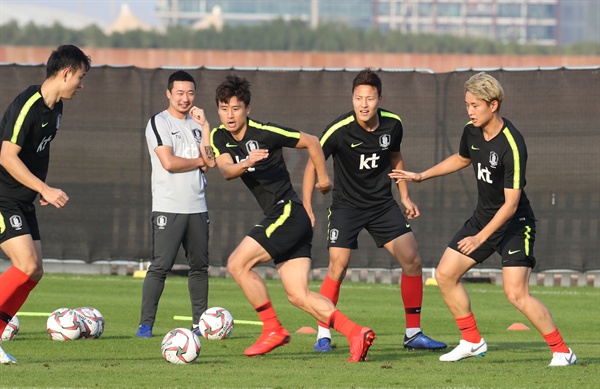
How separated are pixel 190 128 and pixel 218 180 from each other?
5.58 m

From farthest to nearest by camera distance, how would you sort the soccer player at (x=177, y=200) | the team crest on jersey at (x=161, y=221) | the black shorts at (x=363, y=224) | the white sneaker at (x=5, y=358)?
the team crest on jersey at (x=161, y=221), the soccer player at (x=177, y=200), the black shorts at (x=363, y=224), the white sneaker at (x=5, y=358)

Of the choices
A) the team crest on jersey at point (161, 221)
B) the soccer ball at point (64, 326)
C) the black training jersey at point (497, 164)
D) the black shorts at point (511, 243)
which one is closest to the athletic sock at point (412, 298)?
the black shorts at point (511, 243)

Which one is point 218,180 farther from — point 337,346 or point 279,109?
point 337,346

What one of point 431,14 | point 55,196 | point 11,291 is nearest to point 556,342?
point 55,196

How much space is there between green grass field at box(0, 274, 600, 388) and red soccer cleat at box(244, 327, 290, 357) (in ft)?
0.21

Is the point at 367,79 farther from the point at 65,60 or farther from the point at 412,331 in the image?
the point at 65,60

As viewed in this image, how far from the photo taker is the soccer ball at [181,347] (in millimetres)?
8648

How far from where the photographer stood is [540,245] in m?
15.6

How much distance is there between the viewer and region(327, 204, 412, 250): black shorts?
9.90 meters

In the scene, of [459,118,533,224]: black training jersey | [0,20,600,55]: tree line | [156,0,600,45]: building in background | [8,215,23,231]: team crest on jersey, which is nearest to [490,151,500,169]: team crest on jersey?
[459,118,533,224]: black training jersey

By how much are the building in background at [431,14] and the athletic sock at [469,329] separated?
16099cm

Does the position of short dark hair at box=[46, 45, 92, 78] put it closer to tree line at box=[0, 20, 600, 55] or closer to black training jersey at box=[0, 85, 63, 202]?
black training jersey at box=[0, 85, 63, 202]

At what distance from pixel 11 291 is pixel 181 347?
50.1 inches

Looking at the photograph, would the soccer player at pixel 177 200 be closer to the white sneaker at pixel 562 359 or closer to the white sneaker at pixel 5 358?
the white sneaker at pixel 5 358
